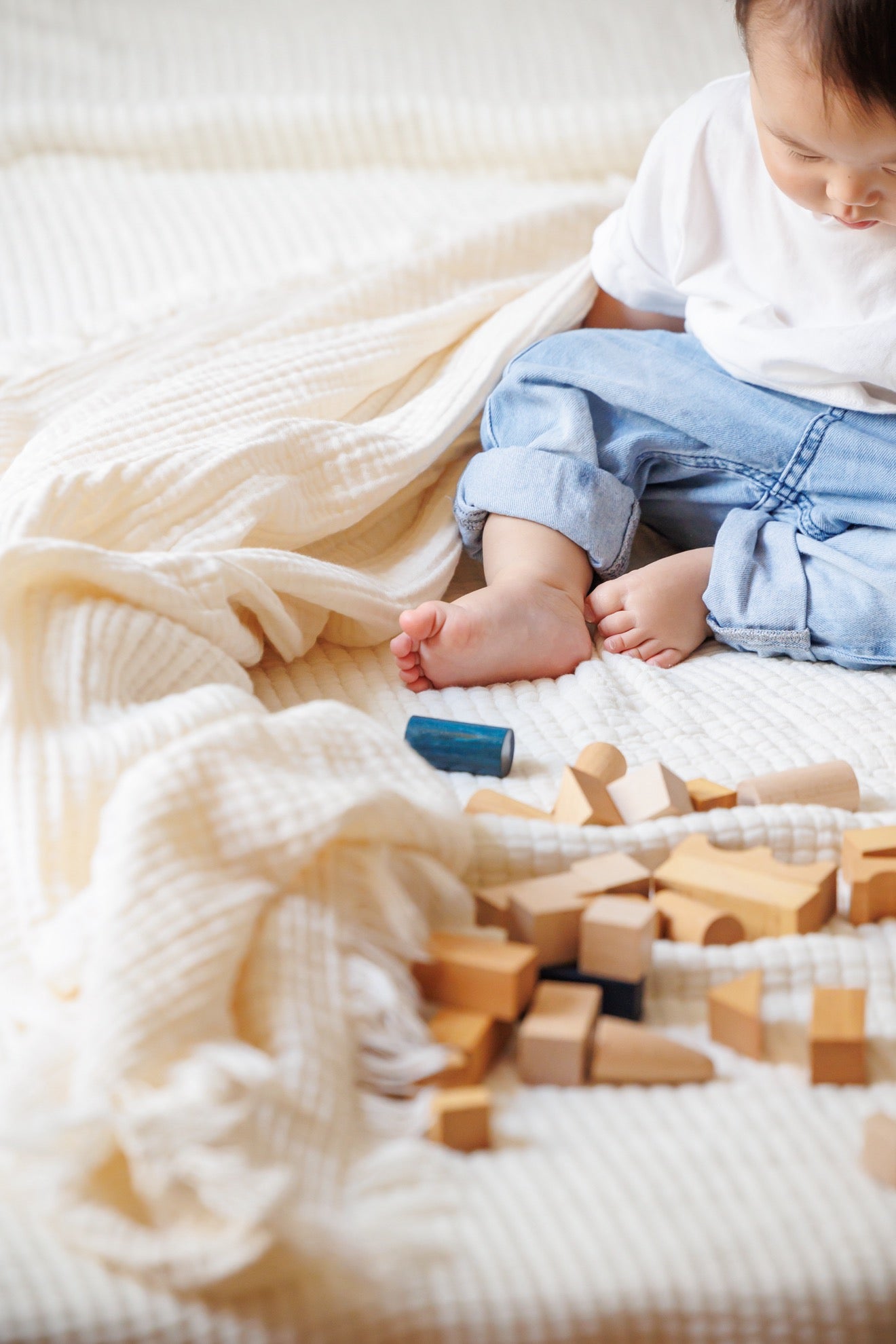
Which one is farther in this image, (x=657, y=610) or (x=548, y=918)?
(x=657, y=610)

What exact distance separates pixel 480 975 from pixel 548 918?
55 mm

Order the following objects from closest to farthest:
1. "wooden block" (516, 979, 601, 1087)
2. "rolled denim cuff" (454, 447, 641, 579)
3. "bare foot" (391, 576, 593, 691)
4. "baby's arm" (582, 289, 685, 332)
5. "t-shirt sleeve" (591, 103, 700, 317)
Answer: "wooden block" (516, 979, 601, 1087) < "bare foot" (391, 576, 593, 691) < "rolled denim cuff" (454, 447, 641, 579) < "t-shirt sleeve" (591, 103, 700, 317) < "baby's arm" (582, 289, 685, 332)

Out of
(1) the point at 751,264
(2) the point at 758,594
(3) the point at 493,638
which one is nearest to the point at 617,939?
(3) the point at 493,638

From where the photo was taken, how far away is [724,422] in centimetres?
115

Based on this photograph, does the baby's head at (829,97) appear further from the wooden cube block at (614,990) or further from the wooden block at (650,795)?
the wooden cube block at (614,990)

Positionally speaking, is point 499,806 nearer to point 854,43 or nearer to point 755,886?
point 755,886

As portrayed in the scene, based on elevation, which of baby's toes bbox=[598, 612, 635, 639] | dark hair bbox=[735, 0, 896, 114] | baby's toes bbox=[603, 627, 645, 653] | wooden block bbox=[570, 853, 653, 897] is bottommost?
baby's toes bbox=[603, 627, 645, 653]

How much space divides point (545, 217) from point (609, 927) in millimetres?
1027

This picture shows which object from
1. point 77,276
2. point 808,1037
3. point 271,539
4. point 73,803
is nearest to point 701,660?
point 271,539

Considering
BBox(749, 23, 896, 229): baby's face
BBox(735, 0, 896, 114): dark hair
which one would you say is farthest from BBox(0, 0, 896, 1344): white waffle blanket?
BBox(735, 0, 896, 114): dark hair

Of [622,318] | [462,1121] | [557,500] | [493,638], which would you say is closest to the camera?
[462,1121]

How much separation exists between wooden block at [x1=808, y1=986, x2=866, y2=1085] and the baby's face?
2.11ft

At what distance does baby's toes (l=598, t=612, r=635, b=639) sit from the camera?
105 cm

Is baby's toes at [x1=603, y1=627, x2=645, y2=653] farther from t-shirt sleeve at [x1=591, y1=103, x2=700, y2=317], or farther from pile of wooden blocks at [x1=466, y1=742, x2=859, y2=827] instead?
t-shirt sleeve at [x1=591, y1=103, x2=700, y2=317]
